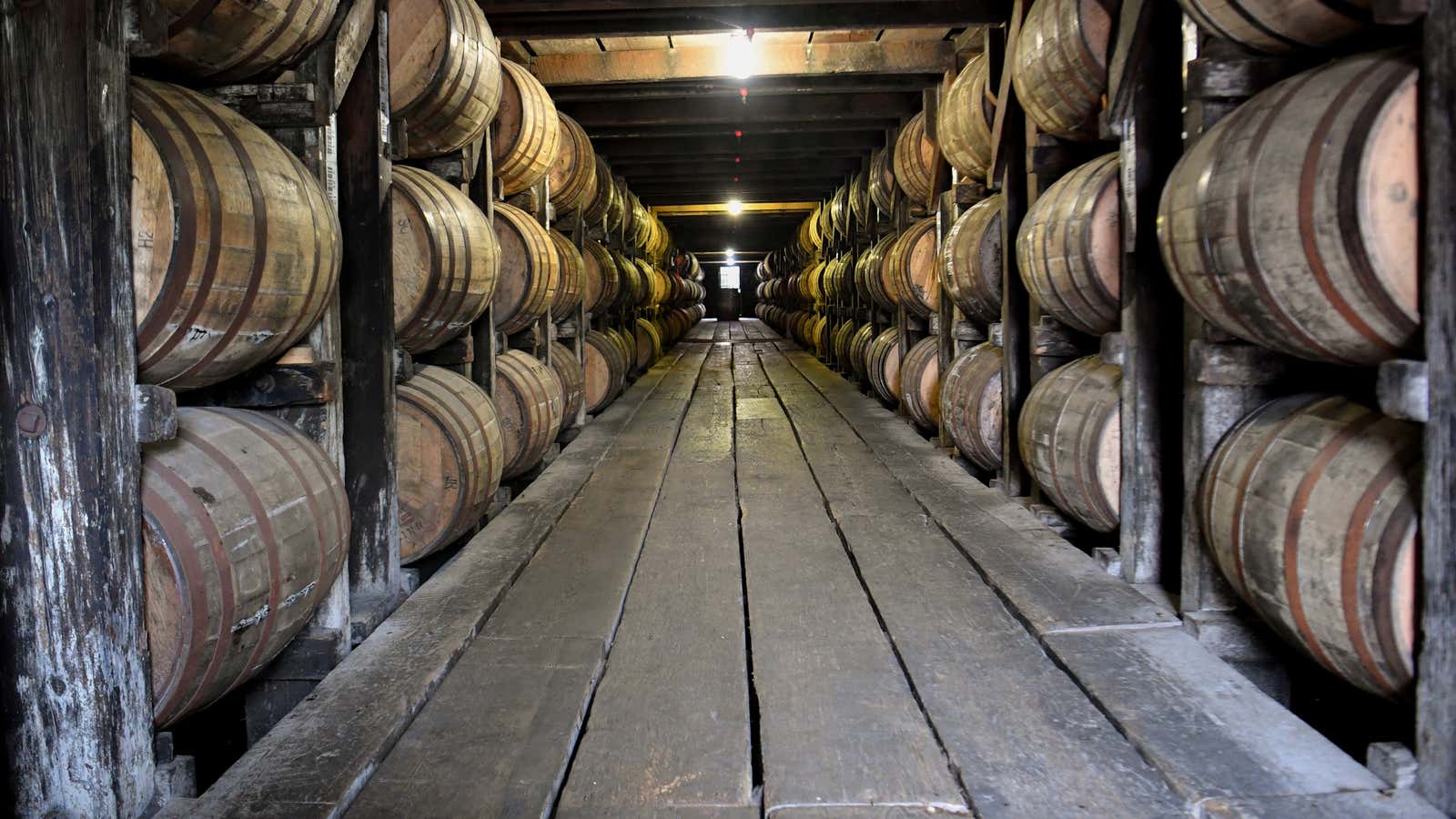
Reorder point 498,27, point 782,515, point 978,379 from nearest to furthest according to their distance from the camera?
1. point 782,515
2. point 978,379
3. point 498,27

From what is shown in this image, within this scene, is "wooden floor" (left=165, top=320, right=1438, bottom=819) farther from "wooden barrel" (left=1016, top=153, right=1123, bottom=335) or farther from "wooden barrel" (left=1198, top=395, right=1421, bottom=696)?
"wooden barrel" (left=1016, top=153, right=1123, bottom=335)

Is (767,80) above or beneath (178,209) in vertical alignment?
above

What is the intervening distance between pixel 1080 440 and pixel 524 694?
7.28 feet

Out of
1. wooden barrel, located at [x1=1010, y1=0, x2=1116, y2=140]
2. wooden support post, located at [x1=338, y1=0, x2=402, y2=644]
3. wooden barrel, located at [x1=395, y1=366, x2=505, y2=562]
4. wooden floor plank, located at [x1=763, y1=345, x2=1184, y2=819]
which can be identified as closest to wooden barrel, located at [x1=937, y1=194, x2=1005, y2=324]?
wooden barrel, located at [x1=1010, y1=0, x2=1116, y2=140]

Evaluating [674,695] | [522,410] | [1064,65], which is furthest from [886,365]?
[674,695]

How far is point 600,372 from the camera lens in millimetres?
8555

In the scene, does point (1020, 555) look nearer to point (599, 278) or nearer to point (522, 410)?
point (522, 410)

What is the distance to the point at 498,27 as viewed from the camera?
6180 millimetres

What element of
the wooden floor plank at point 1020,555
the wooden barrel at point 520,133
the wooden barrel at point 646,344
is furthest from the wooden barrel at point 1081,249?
the wooden barrel at point 646,344

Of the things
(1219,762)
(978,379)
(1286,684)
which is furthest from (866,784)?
(978,379)

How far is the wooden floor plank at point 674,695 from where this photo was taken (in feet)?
6.71

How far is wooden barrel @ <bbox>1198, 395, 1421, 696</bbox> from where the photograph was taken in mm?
1986

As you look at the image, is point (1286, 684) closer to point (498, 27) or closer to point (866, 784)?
point (866, 784)

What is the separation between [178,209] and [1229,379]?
2.65 meters
